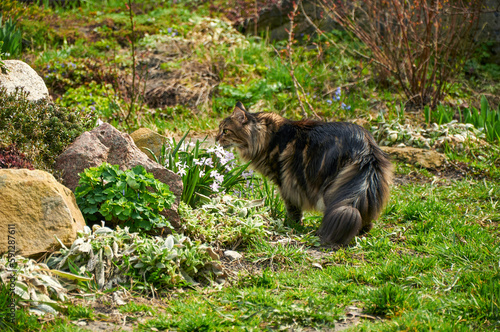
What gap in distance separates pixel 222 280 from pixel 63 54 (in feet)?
24.9

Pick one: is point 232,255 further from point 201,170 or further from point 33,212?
point 33,212

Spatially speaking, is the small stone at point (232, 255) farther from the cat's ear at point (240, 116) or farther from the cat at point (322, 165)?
the cat's ear at point (240, 116)

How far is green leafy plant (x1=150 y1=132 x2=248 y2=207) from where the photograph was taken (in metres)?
4.84

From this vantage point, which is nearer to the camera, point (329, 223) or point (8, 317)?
point (8, 317)

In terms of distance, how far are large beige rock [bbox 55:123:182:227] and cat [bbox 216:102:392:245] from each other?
1.13 m

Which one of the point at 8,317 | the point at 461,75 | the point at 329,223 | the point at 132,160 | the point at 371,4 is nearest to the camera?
the point at 8,317

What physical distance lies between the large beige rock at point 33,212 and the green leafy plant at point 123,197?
314 millimetres

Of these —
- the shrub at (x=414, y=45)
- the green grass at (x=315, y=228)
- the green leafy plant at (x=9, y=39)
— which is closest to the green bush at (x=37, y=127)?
the green grass at (x=315, y=228)

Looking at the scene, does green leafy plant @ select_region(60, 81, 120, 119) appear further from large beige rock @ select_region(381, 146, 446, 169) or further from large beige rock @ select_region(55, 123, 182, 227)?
large beige rock @ select_region(381, 146, 446, 169)

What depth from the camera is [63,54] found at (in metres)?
9.71

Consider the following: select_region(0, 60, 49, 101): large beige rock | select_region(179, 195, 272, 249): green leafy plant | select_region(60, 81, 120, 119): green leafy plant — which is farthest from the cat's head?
select_region(60, 81, 120, 119): green leafy plant

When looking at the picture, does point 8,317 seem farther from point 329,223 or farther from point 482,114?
point 482,114

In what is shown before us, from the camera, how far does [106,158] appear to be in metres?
4.50

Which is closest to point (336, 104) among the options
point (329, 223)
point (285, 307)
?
point (329, 223)
